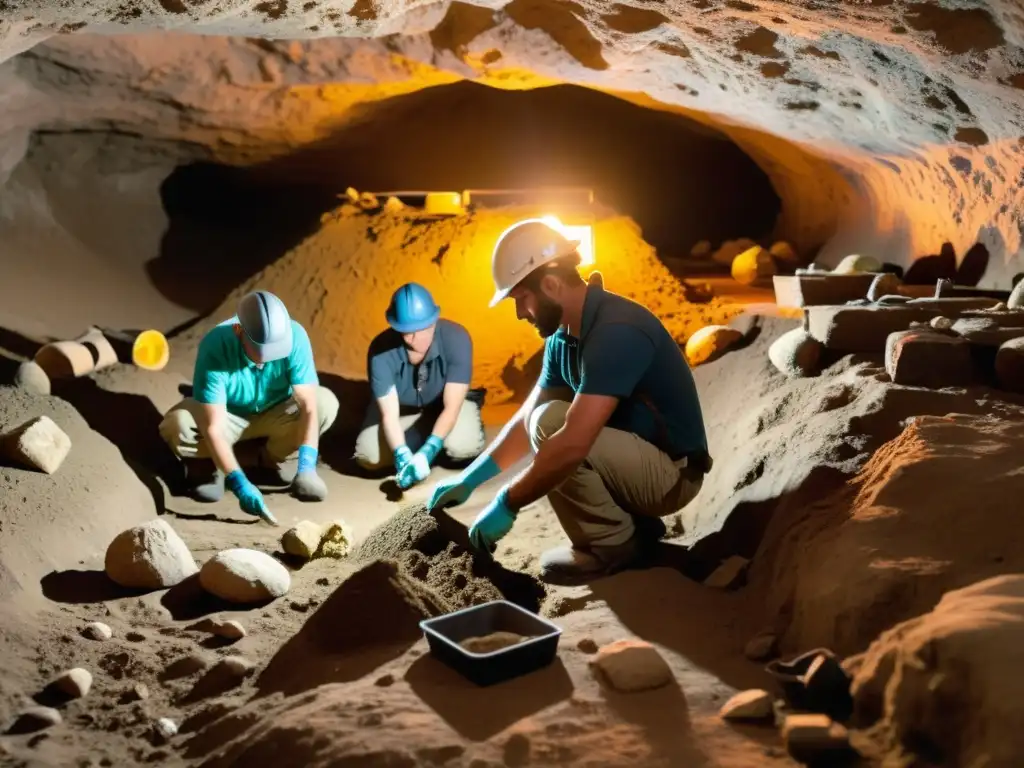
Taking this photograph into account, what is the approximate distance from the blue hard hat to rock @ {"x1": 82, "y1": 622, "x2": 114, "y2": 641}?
7.19 ft

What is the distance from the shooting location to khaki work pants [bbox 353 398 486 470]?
493cm

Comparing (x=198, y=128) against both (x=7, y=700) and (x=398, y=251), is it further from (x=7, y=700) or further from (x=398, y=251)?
(x=7, y=700)

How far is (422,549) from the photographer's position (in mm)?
3312

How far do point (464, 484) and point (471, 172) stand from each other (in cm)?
686

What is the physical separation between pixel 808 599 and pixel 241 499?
111 inches

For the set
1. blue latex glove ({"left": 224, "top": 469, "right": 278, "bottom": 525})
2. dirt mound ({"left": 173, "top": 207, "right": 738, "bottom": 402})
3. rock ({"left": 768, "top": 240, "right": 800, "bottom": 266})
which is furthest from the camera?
rock ({"left": 768, "top": 240, "right": 800, "bottom": 266})

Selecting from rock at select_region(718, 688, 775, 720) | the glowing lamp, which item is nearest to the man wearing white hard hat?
rock at select_region(718, 688, 775, 720)

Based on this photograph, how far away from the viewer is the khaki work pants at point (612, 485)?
304cm

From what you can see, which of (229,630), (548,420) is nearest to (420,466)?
(548,420)

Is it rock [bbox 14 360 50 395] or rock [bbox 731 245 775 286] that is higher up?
rock [bbox 731 245 775 286]

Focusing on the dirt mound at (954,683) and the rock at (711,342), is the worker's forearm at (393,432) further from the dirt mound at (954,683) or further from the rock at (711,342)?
the dirt mound at (954,683)

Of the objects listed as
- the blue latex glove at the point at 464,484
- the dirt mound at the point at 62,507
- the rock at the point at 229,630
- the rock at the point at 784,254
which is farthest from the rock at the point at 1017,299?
the rock at the point at 784,254

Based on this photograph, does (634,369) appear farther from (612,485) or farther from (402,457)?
(402,457)

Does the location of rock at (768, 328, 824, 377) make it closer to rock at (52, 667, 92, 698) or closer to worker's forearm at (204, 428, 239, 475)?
worker's forearm at (204, 428, 239, 475)
